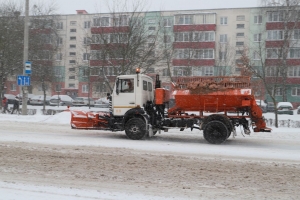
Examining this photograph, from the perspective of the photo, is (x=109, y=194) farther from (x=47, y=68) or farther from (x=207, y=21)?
(x=207, y=21)

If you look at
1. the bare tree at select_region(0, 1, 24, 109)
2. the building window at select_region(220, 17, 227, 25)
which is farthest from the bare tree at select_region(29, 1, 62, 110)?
the building window at select_region(220, 17, 227, 25)

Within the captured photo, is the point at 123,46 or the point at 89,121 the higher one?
the point at 123,46

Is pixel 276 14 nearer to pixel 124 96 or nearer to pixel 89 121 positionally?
pixel 124 96

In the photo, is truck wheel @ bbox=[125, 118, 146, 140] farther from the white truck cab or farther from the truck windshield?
the truck windshield

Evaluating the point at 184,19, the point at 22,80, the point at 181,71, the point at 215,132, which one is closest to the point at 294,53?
the point at 184,19

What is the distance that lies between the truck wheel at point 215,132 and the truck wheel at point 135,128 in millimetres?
2399

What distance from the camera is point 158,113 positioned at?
13.0 m

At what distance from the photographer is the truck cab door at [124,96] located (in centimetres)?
1266

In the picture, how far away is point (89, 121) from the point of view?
13172mm

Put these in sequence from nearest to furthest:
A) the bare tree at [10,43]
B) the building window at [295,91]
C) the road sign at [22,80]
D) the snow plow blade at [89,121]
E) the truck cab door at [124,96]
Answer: the truck cab door at [124,96] → the snow plow blade at [89,121] → the road sign at [22,80] → the bare tree at [10,43] → the building window at [295,91]

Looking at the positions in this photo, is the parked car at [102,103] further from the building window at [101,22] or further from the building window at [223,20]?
the building window at [223,20]

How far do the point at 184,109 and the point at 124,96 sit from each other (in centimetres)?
239

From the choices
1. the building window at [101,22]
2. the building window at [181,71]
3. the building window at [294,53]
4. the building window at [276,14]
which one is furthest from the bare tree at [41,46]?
the building window at [294,53]

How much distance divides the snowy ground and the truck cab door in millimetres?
1605
